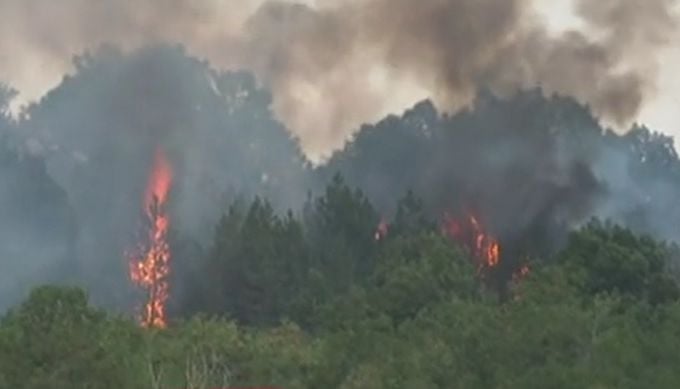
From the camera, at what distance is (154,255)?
7075 centimetres

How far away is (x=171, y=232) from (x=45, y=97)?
14.9 meters

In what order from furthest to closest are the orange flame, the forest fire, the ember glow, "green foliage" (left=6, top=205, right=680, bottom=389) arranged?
the ember glow, the orange flame, the forest fire, "green foliage" (left=6, top=205, right=680, bottom=389)

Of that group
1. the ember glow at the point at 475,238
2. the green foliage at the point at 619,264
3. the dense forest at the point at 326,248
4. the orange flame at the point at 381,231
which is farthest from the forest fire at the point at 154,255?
the green foliage at the point at 619,264

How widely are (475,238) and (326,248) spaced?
981 centimetres

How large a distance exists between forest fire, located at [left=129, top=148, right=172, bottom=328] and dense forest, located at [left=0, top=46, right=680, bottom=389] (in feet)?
1.08

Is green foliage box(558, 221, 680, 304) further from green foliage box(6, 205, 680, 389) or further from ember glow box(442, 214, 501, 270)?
ember glow box(442, 214, 501, 270)

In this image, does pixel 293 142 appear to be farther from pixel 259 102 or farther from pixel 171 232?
pixel 171 232

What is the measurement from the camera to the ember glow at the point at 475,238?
74.2 metres

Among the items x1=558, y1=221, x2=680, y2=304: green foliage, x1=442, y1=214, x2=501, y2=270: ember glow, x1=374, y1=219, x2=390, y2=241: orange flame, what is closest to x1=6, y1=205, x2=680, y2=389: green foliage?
x1=558, y1=221, x2=680, y2=304: green foliage

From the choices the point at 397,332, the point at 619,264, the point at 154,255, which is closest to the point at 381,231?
the point at 154,255

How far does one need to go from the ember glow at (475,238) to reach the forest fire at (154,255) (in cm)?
1326

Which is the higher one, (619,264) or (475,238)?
(475,238)

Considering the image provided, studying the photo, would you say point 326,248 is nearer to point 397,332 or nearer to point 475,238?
point 475,238

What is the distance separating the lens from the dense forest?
101ft
